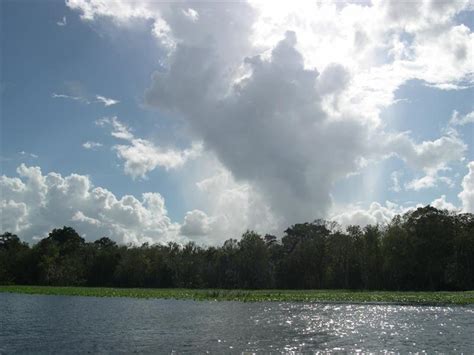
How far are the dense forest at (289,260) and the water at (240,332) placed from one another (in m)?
56.5

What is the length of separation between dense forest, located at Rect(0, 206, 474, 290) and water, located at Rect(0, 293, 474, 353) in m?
56.5

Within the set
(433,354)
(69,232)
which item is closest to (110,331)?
(433,354)

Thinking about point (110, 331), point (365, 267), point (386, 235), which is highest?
point (386, 235)

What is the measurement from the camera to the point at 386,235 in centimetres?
11244

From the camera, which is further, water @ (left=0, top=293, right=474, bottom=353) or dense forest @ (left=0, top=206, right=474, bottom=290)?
dense forest @ (left=0, top=206, right=474, bottom=290)

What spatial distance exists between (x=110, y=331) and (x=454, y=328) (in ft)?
85.1

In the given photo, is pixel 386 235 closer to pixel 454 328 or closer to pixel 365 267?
pixel 365 267

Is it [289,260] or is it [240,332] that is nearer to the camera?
[240,332]

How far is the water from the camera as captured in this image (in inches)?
1142

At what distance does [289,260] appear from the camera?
132500 mm

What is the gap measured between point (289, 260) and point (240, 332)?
3869 inches

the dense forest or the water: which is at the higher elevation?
the dense forest

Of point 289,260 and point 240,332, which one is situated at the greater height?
point 289,260

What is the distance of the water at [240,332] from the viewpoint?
2902 centimetres
